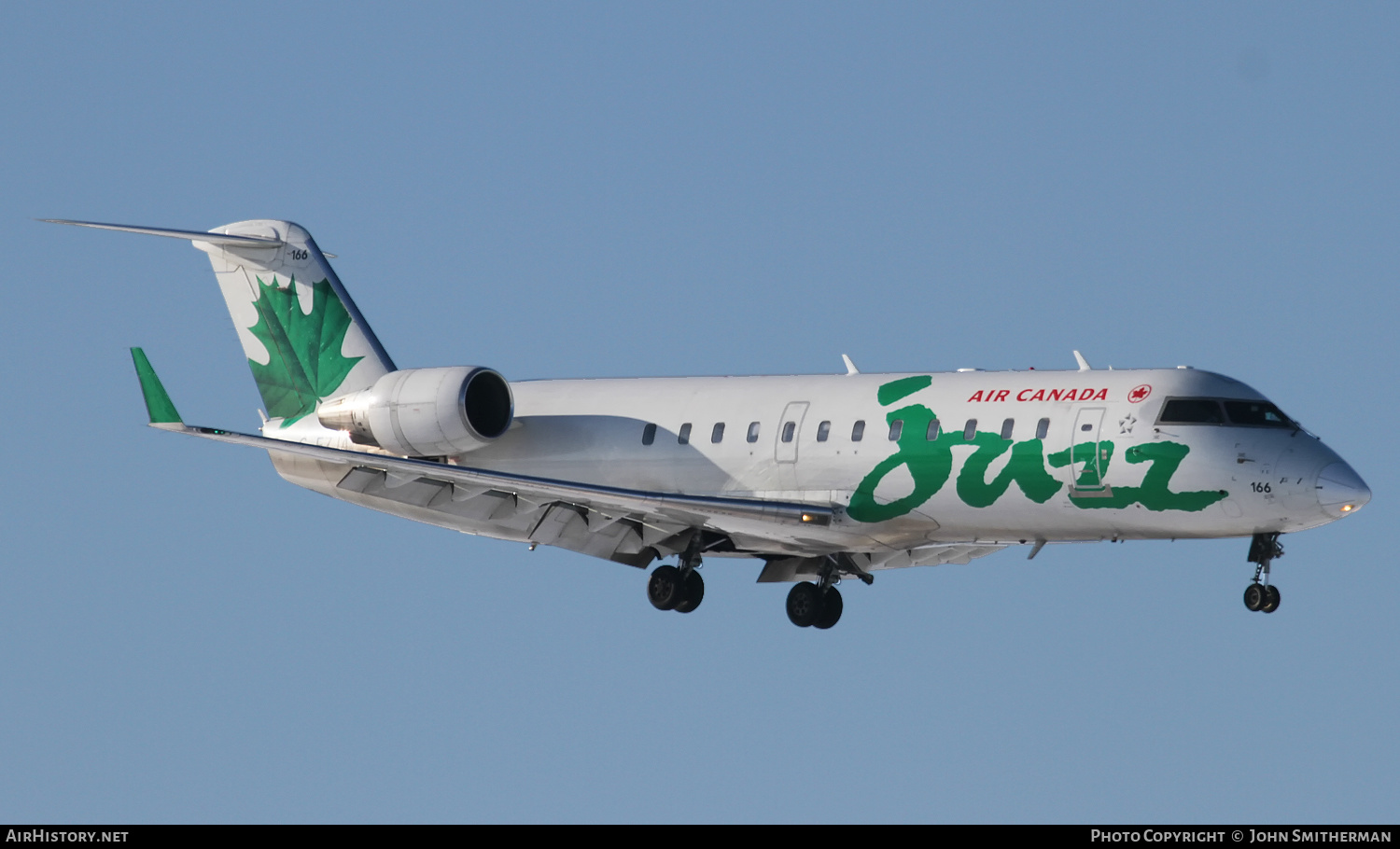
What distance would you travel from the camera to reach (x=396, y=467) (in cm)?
3500

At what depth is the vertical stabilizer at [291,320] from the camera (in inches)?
1555

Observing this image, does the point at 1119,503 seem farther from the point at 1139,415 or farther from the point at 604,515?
the point at 604,515

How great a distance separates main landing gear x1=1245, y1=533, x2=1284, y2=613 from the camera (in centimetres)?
3094

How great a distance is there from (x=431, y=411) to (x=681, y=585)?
203 inches

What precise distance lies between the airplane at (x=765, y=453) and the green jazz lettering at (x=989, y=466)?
3 centimetres

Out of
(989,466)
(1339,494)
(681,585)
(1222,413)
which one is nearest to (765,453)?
(681,585)

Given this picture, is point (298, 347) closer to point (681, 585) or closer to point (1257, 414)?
point (681, 585)

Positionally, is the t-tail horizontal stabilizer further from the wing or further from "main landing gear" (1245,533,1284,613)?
"main landing gear" (1245,533,1284,613)

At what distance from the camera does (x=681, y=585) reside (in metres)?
35.8

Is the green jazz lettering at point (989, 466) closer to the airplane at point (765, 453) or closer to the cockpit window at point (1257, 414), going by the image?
the airplane at point (765, 453)

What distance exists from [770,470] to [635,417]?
314cm

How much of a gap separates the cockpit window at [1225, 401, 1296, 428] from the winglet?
15.8 metres

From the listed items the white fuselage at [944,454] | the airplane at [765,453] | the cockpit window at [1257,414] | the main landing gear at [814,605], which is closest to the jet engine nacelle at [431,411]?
the airplane at [765,453]
